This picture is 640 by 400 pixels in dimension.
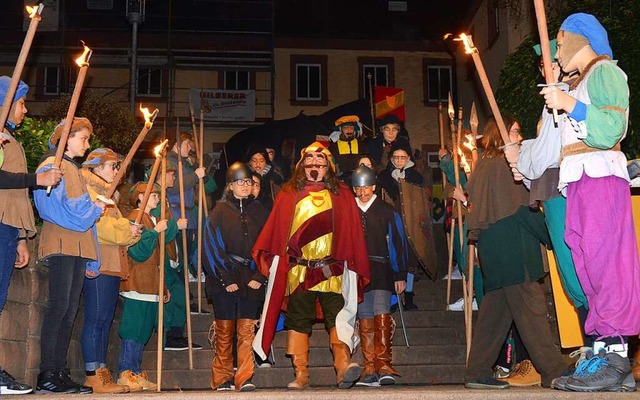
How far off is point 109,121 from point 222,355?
823 cm

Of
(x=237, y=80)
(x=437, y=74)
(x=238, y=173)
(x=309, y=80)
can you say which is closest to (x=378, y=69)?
(x=437, y=74)

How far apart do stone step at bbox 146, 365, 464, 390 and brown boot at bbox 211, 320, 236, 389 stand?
89cm

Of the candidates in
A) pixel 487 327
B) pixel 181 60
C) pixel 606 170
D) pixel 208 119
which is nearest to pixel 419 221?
pixel 487 327

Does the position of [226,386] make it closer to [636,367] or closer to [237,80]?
[636,367]

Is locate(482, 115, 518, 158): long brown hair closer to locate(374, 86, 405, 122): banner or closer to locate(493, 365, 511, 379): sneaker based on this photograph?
locate(493, 365, 511, 379): sneaker

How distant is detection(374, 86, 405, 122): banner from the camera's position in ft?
61.4

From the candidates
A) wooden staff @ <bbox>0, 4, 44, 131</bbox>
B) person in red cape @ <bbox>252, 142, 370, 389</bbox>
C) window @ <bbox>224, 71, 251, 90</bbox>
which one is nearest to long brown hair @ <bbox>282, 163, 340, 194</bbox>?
person in red cape @ <bbox>252, 142, 370, 389</bbox>

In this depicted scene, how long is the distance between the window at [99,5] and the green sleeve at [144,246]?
2356 cm

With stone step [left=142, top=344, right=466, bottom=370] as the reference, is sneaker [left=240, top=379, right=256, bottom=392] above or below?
below

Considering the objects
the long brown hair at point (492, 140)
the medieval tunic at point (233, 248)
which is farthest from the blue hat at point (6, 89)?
the long brown hair at point (492, 140)

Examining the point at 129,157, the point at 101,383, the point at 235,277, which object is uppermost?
the point at 129,157

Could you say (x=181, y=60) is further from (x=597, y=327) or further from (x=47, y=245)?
(x=597, y=327)

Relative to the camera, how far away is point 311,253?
7801mm

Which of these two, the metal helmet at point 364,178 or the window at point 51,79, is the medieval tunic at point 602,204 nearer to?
the metal helmet at point 364,178
